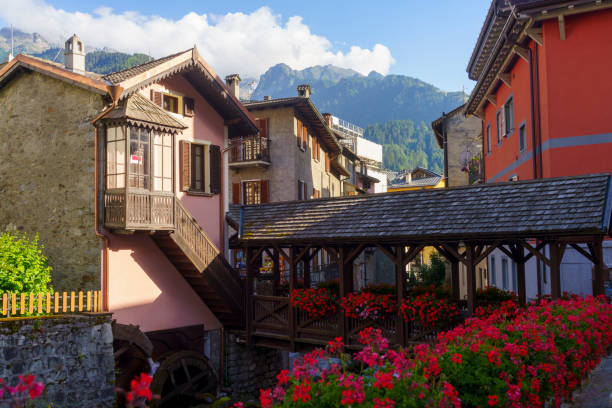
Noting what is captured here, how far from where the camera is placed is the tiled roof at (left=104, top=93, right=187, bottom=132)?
46.7 feet

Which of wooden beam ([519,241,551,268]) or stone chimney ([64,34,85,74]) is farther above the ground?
stone chimney ([64,34,85,74])

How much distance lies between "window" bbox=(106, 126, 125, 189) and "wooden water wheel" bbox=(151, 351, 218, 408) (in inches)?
199

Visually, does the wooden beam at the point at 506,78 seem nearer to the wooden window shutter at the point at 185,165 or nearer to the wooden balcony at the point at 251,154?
the wooden window shutter at the point at 185,165

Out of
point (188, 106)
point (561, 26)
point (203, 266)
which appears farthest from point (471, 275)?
point (188, 106)

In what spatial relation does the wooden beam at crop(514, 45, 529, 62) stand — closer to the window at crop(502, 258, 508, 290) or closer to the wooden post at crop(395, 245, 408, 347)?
the wooden post at crop(395, 245, 408, 347)

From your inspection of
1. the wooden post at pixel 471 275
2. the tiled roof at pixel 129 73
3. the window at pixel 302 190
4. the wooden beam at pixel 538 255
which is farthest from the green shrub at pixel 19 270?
the window at pixel 302 190

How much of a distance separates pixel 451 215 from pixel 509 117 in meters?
8.96

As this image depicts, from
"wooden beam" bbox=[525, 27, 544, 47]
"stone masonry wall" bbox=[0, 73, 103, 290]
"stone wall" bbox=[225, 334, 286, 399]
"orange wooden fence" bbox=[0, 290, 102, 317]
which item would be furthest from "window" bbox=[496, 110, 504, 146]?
"orange wooden fence" bbox=[0, 290, 102, 317]

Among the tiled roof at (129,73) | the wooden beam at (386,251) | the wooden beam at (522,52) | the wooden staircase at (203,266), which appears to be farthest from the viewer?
the wooden beam at (522,52)

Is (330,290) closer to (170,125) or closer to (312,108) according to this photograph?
(170,125)

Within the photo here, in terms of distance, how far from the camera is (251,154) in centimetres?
2620

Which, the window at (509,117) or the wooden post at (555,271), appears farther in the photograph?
the window at (509,117)

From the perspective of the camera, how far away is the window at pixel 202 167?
17.7 meters

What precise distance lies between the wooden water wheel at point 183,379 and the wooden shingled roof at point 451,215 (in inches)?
146
